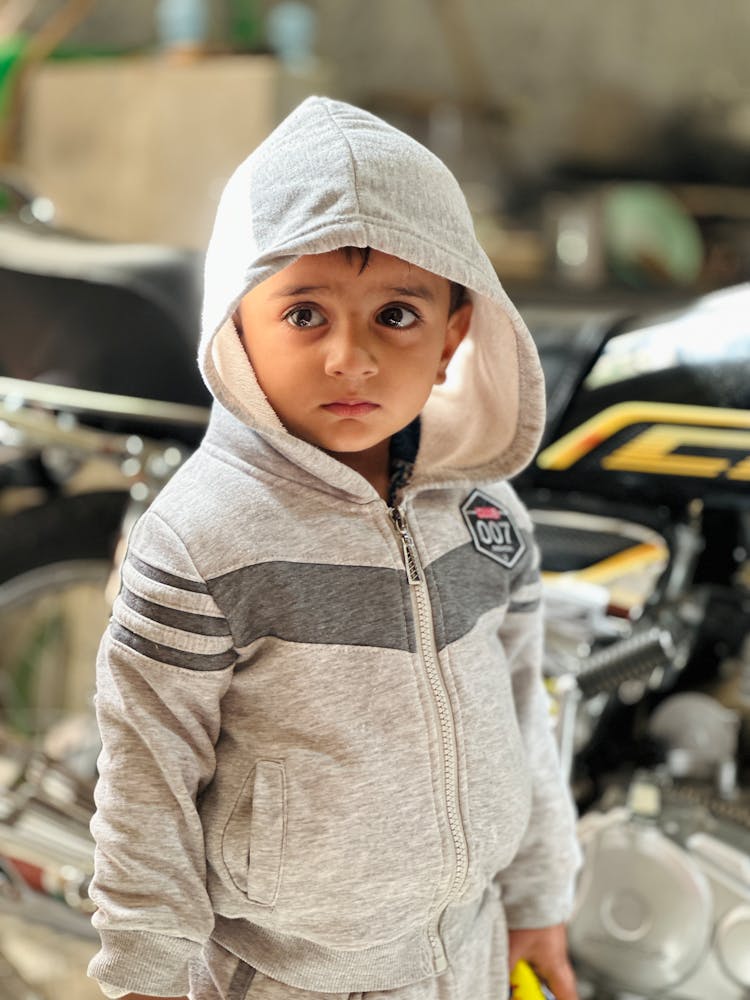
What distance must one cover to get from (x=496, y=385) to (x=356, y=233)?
204 millimetres

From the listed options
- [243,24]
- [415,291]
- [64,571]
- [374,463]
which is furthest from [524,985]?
[243,24]

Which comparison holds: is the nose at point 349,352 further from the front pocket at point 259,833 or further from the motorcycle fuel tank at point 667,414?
the motorcycle fuel tank at point 667,414

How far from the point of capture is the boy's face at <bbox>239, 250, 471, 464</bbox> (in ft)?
2.18

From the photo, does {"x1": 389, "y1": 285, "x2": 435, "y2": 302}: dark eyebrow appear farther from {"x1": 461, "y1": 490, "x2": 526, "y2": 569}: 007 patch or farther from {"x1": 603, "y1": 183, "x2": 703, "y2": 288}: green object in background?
{"x1": 603, "y1": 183, "x2": 703, "y2": 288}: green object in background

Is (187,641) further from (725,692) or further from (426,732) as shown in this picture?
(725,692)

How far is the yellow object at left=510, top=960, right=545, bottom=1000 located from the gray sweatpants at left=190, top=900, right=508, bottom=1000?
0.9 inches

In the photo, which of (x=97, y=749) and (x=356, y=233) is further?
(x=97, y=749)

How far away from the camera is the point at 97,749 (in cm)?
140

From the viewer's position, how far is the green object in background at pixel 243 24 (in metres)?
2.66

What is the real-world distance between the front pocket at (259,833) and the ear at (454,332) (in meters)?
0.26

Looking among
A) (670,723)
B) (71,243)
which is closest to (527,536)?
(670,723)

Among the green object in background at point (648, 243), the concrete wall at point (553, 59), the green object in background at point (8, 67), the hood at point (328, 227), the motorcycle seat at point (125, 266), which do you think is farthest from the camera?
the concrete wall at point (553, 59)

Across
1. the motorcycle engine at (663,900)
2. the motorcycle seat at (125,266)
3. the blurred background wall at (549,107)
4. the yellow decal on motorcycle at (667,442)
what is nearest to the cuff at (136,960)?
the motorcycle engine at (663,900)

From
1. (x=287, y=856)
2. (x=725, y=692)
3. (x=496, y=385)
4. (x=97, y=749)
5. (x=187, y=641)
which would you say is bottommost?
(x=97, y=749)
